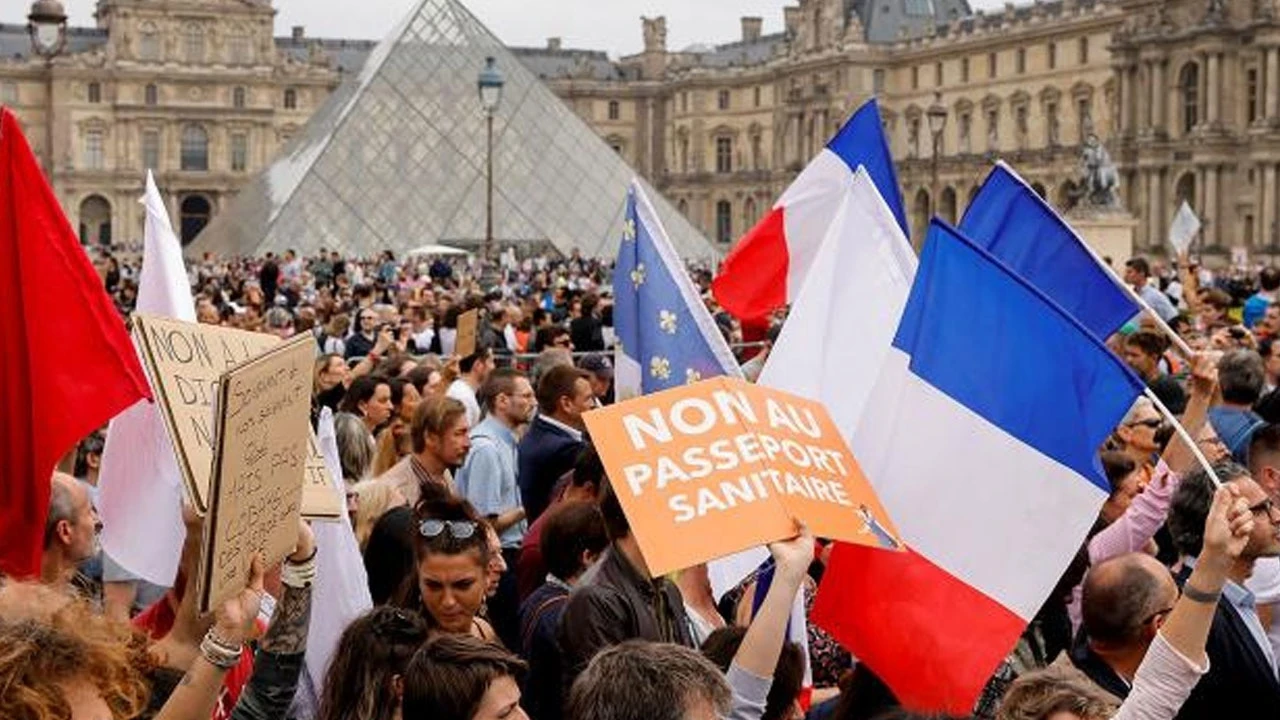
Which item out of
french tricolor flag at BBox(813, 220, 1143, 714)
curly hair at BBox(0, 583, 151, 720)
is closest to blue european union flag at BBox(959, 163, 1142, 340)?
french tricolor flag at BBox(813, 220, 1143, 714)

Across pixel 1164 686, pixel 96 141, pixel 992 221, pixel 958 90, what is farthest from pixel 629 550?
pixel 96 141

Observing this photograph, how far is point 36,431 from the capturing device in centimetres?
505

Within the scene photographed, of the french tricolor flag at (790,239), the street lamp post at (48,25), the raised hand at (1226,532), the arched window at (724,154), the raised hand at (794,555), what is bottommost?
the raised hand at (794,555)

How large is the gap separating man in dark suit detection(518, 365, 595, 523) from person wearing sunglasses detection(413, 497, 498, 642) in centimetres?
252

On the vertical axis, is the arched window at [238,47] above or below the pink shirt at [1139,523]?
above

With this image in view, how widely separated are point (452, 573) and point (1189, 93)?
160 ft

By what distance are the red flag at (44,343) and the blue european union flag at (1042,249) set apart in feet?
8.23

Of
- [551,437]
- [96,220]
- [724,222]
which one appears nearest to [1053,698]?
[551,437]

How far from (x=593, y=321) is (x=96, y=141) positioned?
259 feet

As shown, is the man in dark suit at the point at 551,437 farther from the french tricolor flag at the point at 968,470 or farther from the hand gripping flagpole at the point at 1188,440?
the hand gripping flagpole at the point at 1188,440

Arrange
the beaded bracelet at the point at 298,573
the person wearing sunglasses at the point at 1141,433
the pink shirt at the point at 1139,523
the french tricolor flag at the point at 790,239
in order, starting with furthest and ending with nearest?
the french tricolor flag at the point at 790,239, the person wearing sunglasses at the point at 1141,433, the pink shirt at the point at 1139,523, the beaded bracelet at the point at 298,573

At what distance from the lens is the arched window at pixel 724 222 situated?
8844 centimetres

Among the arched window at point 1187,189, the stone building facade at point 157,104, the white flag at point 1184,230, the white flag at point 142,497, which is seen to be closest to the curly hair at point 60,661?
the white flag at point 142,497

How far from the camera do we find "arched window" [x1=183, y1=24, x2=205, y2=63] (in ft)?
299
